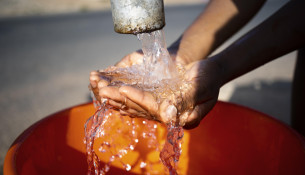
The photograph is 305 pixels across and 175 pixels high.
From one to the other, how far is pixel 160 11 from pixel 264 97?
1.62 metres

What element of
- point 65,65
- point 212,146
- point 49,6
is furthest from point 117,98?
point 49,6

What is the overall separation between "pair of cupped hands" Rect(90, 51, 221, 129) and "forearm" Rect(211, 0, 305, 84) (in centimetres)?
6

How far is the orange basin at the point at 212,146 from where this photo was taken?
840 mm

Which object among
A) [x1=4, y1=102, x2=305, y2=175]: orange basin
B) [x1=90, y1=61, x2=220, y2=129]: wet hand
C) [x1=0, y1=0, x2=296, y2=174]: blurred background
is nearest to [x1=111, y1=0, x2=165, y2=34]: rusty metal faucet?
[x1=90, y1=61, x2=220, y2=129]: wet hand

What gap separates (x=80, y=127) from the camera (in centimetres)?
110

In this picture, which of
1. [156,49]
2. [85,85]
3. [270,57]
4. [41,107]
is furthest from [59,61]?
[270,57]

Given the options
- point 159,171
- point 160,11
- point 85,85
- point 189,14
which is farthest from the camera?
point 189,14

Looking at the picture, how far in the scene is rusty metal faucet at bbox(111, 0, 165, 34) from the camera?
671 mm

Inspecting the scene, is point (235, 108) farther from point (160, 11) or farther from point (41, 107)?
point (41, 107)

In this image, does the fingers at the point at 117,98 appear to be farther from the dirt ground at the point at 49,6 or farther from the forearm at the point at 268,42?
the dirt ground at the point at 49,6

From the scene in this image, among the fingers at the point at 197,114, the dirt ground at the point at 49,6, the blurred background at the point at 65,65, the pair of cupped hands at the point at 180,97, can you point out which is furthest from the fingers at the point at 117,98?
the dirt ground at the point at 49,6

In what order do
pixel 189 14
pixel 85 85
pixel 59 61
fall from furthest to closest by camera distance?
1. pixel 189 14
2. pixel 59 61
3. pixel 85 85

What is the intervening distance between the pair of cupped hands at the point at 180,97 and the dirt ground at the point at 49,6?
5.43 meters

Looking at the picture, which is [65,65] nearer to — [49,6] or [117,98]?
[117,98]
